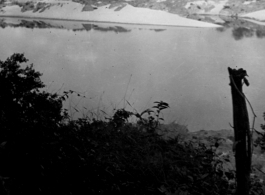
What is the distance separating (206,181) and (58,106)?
2045mm

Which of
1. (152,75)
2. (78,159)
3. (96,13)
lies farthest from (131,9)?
(78,159)

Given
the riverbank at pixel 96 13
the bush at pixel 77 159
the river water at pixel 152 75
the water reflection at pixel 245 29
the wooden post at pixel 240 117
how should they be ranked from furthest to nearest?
the riverbank at pixel 96 13
the water reflection at pixel 245 29
the river water at pixel 152 75
the bush at pixel 77 159
the wooden post at pixel 240 117

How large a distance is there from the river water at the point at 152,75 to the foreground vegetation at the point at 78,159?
2.21 ft

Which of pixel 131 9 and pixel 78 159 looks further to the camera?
pixel 131 9

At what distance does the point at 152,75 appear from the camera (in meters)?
9.00

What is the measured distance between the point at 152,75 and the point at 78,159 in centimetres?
620

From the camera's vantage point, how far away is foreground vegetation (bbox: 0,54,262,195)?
9.06ft

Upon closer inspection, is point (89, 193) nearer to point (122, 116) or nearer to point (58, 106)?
point (58, 106)

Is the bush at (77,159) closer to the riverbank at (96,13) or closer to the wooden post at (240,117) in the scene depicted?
the wooden post at (240,117)

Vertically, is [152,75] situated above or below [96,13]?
below

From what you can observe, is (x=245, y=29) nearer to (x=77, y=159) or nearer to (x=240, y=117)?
(x=77, y=159)

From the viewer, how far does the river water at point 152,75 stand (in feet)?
21.2

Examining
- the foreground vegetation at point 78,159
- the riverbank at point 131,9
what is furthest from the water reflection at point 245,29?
the foreground vegetation at point 78,159

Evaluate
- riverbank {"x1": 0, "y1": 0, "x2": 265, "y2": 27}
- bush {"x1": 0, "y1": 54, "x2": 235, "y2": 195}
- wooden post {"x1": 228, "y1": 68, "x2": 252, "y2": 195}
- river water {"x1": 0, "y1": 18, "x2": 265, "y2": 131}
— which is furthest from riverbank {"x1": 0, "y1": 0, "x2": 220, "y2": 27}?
wooden post {"x1": 228, "y1": 68, "x2": 252, "y2": 195}
